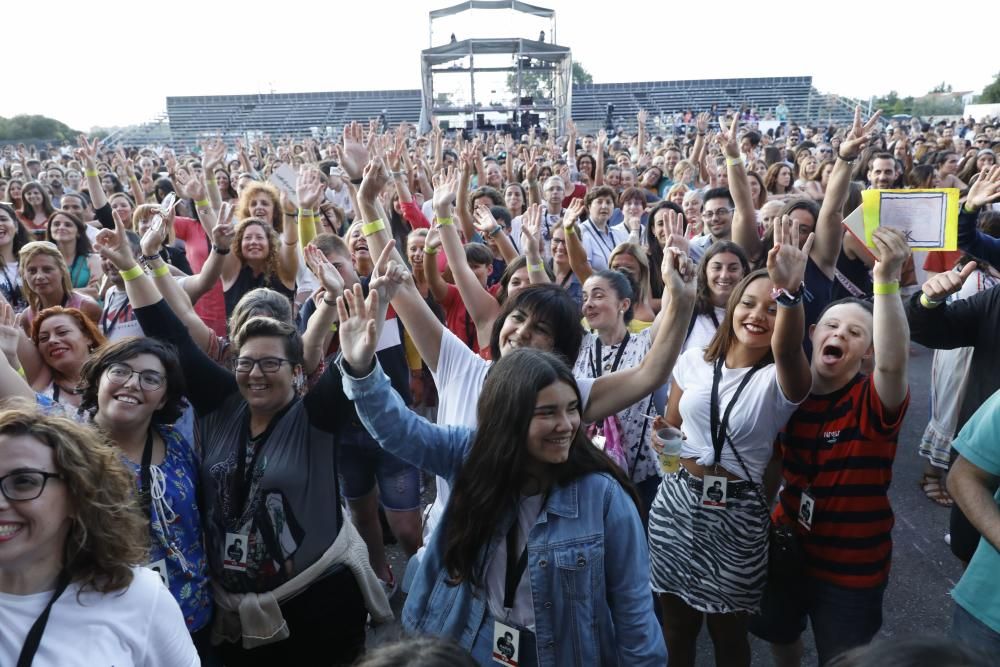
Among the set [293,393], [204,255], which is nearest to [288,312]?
[293,393]

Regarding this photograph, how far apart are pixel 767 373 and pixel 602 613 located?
106 centimetres

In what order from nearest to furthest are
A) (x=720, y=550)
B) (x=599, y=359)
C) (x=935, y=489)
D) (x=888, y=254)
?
(x=888, y=254) → (x=720, y=550) → (x=599, y=359) → (x=935, y=489)

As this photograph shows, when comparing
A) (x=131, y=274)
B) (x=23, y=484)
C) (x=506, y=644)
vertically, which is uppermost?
(x=131, y=274)

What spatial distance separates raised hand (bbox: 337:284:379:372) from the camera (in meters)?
1.74

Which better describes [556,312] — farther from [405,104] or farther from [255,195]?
[405,104]

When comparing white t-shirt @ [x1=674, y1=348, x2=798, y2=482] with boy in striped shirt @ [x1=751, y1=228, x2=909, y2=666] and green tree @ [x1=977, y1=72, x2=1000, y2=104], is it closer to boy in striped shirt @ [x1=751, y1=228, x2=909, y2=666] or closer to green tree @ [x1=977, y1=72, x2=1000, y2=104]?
boy in striped shirt @ [x1=751, y1=228, x2=909, y2=666]

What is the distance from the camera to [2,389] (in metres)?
2.07

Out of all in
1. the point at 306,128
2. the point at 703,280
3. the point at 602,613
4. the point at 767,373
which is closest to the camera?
the point at 602,613

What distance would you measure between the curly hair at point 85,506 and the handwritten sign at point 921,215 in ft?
8.18

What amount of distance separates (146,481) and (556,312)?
138cm

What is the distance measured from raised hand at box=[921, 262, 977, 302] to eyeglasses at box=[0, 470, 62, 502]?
274 centimetres

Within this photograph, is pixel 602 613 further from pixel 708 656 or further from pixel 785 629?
pixel 708 656

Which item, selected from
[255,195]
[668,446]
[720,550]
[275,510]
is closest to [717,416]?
[668,446]

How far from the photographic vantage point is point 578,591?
5.05 ft
